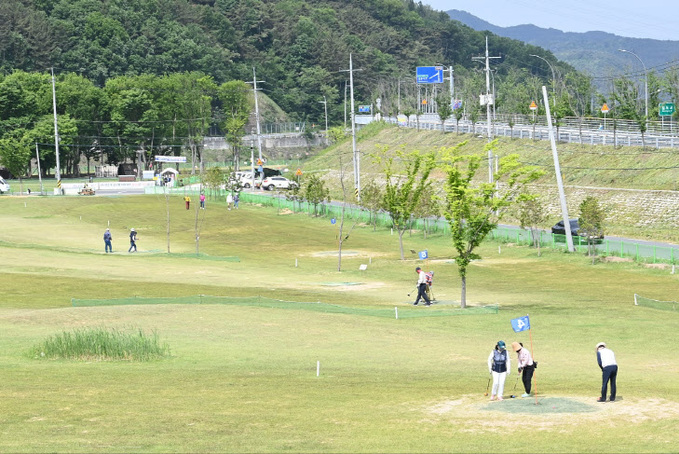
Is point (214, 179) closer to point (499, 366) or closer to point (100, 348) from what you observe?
point (100, 348)

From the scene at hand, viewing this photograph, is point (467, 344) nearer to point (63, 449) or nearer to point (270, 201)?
point (63, 449)

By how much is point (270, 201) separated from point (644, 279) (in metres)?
65.7

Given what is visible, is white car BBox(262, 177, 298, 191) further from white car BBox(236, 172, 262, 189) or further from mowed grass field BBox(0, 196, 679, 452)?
mowed grass field BBox(0, 196, 679, 452)

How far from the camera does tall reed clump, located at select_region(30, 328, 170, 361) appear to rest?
34469 mm

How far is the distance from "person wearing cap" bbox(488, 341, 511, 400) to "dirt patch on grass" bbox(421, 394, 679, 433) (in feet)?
1.56

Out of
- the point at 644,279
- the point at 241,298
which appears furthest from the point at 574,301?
the point at 241,298

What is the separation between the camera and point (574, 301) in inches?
2009

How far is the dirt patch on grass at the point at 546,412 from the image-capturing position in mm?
24531

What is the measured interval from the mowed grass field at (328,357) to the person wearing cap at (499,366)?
59 cm

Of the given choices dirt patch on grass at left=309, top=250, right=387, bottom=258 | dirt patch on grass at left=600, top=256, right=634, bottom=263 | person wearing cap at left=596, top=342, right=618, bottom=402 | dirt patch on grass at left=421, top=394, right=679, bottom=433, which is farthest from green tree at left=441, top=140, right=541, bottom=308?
dirt patch on grass at left=309, top=250, right=387, bottom=258

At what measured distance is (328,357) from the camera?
35.6 m

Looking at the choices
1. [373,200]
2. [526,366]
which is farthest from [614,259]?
[526,366]

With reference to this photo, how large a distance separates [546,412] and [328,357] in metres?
11.4

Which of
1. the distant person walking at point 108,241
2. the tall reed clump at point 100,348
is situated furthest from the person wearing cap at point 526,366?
the distant person walking at point 108,241
